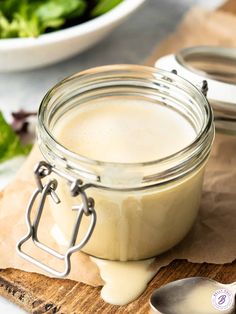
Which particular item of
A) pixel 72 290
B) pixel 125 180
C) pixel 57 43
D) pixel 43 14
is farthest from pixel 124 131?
pixel 43 14

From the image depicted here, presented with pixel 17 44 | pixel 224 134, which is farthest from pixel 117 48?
pixel 224 134

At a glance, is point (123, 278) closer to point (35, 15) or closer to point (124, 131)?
point (124, 131)

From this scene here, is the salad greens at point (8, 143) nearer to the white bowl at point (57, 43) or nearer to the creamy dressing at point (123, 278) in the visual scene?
the white bowl at point (57, 43)

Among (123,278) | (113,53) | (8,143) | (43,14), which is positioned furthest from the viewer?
(113,53)

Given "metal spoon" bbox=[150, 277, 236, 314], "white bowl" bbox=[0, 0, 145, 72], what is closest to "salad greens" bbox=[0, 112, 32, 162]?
"white bowl" bbox=[0, 0, 145, 72]

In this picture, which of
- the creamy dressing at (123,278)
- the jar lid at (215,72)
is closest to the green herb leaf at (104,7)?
the jar lid at (215,72)

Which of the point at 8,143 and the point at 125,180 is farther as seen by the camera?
the point at 8,143

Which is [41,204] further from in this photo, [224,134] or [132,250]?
[224,134]
